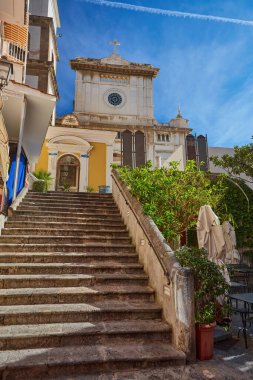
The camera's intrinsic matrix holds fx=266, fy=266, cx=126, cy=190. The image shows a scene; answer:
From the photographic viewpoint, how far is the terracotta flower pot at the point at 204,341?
4094 millimetres

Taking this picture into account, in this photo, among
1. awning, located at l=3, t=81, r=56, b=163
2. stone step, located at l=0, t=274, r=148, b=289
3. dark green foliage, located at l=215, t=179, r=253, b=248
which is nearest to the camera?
stone step, located at l=0, t=274, r=148, b=289

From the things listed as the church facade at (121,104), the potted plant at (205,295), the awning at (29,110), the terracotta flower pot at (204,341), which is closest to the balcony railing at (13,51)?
the awning at (29,110)

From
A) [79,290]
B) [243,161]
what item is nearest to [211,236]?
[79,290]

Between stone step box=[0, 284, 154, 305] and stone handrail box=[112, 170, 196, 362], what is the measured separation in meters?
0.38

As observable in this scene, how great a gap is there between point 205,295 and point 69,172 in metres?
14.8

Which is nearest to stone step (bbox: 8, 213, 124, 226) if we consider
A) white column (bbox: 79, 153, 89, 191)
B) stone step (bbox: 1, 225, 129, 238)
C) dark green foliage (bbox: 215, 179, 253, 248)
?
stone step (bbox: 1, 225, 129, 238)

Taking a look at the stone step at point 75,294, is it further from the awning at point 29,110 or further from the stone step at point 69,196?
the awning at point 29,110

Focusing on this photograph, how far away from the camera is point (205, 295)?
4348 mm

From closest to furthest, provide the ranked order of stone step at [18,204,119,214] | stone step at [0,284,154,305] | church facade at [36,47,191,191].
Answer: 1. stone step at [0,284,154,305]
2. stone step at [18,204,119,214]
3. church facade at [36,47,191,191]

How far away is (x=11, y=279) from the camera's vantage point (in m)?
5.07

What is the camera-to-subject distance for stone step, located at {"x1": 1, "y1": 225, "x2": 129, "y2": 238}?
7046mm

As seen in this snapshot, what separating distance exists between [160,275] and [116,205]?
16.9ft

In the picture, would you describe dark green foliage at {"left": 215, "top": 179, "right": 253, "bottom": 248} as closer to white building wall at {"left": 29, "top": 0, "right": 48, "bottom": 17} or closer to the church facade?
the church facade

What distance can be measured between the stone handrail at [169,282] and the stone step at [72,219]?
1862 millimetres
